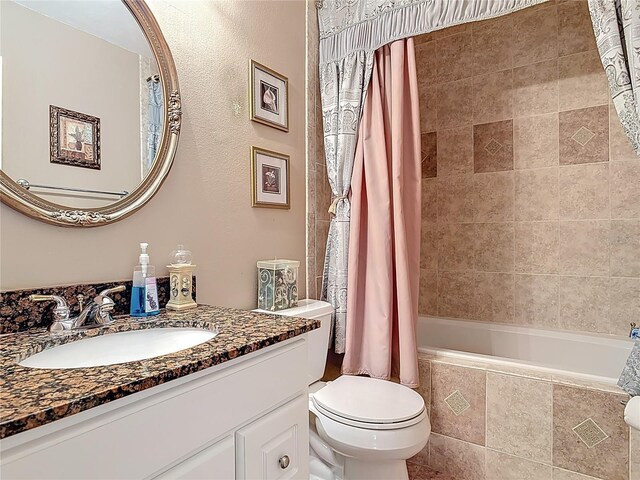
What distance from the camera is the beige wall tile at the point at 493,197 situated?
8.18 feet

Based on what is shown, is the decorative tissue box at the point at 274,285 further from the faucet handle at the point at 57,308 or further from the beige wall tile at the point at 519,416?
the beige wall tile at the point at 519,416

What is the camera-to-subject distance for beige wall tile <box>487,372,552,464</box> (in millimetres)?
1613

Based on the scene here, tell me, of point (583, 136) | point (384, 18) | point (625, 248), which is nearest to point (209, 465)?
point (384, 18)

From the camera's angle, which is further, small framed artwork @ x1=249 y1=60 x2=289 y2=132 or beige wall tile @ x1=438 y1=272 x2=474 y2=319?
beige wall tile @ x1=438 y1=272 x2=474 y2=319

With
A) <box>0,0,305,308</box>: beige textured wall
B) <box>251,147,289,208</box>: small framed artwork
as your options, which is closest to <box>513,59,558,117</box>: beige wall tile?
<box>0,0,305,308</box>: beige textured wall

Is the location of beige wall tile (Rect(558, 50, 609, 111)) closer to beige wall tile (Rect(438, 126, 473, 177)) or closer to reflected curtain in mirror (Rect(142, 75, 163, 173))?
beige wall tile (Rect(438, 126, 473, 177))

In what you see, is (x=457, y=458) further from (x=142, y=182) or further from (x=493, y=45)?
(x=493, y=45)

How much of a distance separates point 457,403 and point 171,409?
1.49 metres

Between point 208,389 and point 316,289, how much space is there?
127 centimetres

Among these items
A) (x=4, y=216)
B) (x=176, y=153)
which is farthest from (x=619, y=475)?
(x=4, y=216)

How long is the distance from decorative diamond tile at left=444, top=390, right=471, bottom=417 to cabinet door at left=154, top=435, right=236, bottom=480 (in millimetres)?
1283

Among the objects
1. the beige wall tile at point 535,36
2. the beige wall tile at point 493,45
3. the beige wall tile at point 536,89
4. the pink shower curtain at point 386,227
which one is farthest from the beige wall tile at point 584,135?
the pink shower curtain at point 386,227

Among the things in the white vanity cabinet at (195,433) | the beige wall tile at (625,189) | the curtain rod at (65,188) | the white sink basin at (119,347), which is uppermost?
the beige wall tile at (625,189)

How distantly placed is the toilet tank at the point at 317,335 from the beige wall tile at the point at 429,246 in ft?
4.00
